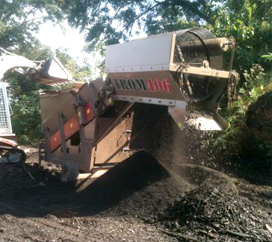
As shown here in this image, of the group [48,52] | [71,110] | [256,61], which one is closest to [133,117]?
[71,110]

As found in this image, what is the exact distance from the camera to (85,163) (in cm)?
650

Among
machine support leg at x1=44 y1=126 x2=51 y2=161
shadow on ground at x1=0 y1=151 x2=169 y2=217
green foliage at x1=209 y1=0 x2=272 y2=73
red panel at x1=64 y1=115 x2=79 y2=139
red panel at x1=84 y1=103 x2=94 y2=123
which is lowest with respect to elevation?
shadow on ground at x1=0 y1=151 x2=169 y2=217

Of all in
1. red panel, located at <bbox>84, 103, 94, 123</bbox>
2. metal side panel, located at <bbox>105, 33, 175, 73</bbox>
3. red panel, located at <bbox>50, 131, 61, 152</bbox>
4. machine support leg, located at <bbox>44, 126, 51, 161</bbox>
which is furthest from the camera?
machine support leg, located at <bbox>44, 126, 51, 161</bbox>

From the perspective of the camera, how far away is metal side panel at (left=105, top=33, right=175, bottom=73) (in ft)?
15.9

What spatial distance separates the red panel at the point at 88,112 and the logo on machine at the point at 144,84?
693 mm

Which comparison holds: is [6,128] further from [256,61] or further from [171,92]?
[256,61]

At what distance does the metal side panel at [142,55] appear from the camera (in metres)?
4.84

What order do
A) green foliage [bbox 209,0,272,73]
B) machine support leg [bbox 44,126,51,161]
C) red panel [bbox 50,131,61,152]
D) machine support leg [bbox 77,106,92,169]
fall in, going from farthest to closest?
green foliage [bbox 209,0,272,73], machine support leg [bbox 44,126,51,161], red panel [bbox 50,131,61,152], machine support leg [bbox 77,106,92,169]

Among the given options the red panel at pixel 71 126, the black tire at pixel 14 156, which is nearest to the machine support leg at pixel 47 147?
the red panel at pixel 71 126

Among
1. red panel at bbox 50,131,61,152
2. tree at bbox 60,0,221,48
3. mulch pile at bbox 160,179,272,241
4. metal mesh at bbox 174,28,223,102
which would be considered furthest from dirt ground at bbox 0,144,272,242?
tree at bbox 60,0,221,48

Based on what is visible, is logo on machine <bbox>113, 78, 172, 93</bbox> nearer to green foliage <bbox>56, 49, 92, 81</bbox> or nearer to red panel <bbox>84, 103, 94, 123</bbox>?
red panel <bbox>84, 103, 94, 123</bbox>

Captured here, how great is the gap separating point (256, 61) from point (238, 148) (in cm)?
255

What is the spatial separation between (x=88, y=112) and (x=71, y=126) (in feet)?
→ 1.91

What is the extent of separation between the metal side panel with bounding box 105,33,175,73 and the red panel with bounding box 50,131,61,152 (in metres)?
1.90
